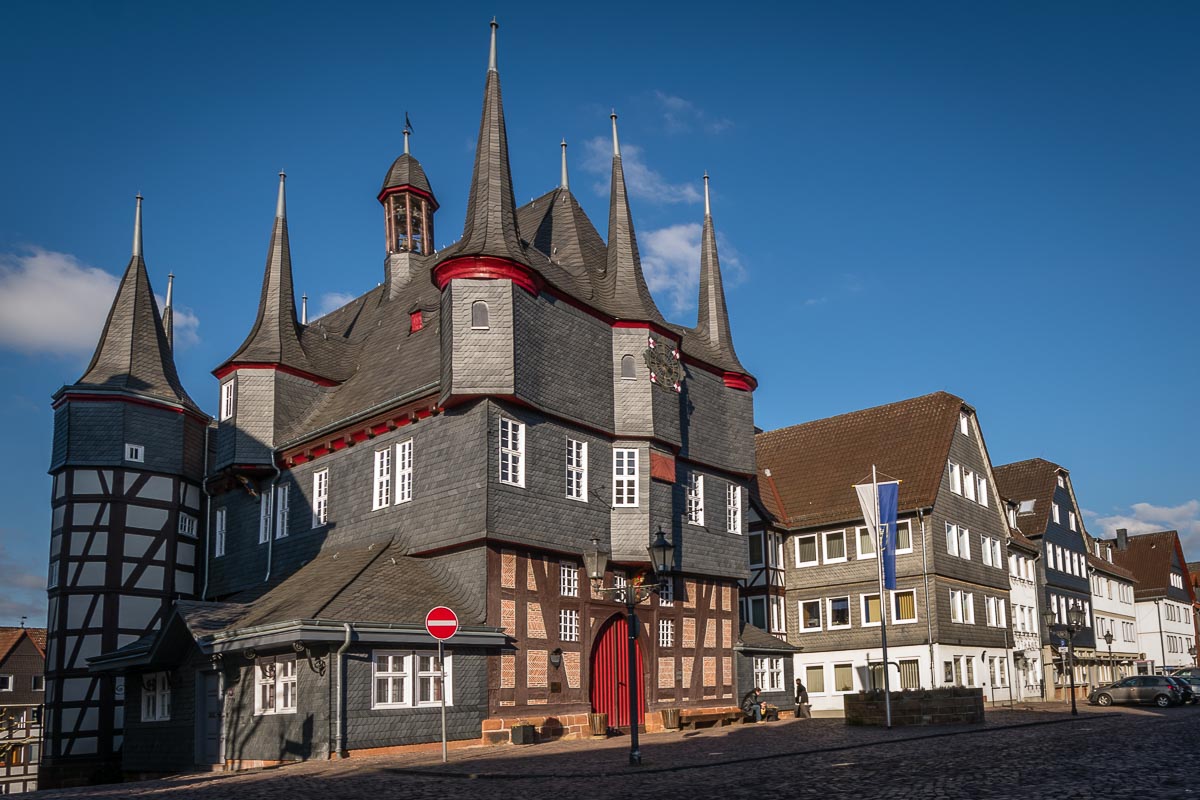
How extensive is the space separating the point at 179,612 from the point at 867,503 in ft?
64.6

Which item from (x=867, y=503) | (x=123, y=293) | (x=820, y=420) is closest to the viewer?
(x=867, y=503)

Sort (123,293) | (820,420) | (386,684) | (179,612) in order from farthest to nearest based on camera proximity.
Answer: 1. (820,420)
2. (123,293)
3. (179,612)
4. (386,684)

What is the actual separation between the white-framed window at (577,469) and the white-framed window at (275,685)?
944 centimetres

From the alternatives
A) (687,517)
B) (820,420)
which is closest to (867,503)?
(687,517)

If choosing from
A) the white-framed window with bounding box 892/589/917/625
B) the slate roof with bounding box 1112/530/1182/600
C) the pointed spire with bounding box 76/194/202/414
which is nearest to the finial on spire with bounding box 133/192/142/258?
the pointed spire with bounding box 76/194/202/414

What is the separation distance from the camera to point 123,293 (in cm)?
4412

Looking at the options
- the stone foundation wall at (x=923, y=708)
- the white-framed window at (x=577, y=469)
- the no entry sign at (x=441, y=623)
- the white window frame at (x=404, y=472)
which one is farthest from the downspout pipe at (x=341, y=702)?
the stone foundation wall at (x=923, y=708)

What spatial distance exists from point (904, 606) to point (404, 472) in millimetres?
25308

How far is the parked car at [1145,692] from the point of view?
4275 centimetres

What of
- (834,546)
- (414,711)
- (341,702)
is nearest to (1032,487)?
(834,546)

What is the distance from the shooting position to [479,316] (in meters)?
30.7

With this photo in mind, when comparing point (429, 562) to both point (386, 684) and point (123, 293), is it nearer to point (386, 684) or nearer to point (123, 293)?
point (386, 684)

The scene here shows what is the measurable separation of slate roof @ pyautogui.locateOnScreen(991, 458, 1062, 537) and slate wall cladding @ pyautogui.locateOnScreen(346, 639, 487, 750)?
41.2m

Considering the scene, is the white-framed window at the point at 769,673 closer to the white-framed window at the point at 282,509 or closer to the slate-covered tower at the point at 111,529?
the white-framed window at the point at 282,509
